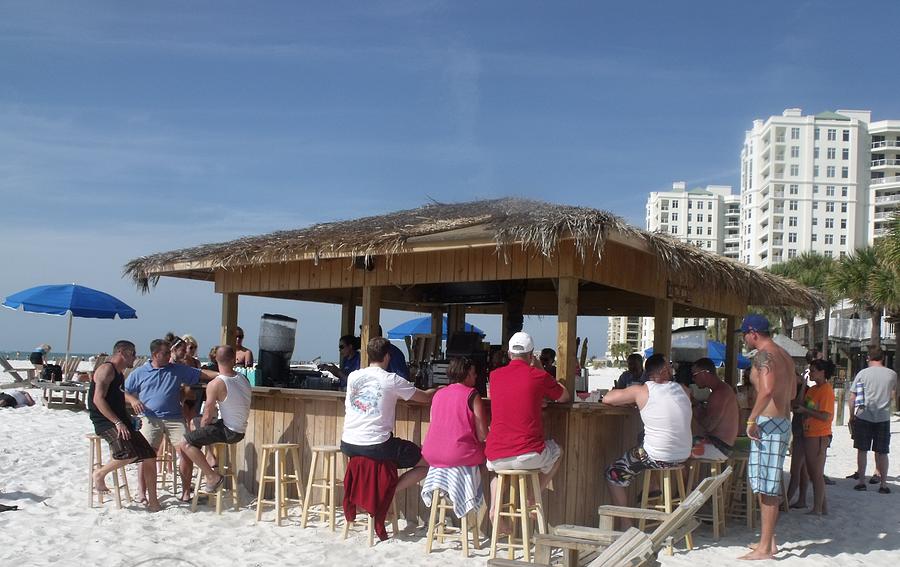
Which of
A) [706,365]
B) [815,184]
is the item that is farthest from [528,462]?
[815,184]

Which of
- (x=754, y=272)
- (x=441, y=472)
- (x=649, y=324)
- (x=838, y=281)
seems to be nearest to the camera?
(x=441, y=472)

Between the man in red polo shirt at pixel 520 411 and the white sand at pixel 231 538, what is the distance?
0.79 m

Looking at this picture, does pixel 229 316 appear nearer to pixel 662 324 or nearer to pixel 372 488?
pixel 372 488

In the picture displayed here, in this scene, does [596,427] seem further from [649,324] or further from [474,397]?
[649,324]

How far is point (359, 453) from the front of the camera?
6.29m

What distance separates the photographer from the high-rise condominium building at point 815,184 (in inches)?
3642

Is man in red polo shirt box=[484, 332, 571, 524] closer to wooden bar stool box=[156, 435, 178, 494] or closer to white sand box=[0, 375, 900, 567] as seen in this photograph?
white sand box=[0, 375, 900, 567]

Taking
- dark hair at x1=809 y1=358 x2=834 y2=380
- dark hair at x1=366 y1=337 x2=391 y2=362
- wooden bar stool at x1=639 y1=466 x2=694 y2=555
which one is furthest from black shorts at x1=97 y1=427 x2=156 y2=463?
dark hair at x1=809 y1=358 x2=834 y2=380

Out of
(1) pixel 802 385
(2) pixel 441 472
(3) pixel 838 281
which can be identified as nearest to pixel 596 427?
(2) pixel 441 472

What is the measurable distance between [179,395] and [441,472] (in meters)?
2.85

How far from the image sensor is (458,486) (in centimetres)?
597

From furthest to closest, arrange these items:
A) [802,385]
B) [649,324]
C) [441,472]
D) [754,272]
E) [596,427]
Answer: [649,324] < [754,272] < [802,385] < [596,427] < [441,472]

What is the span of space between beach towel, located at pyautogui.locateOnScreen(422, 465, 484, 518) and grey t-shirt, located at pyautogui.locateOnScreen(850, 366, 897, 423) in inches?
207

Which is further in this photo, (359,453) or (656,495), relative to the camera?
(656,495)
